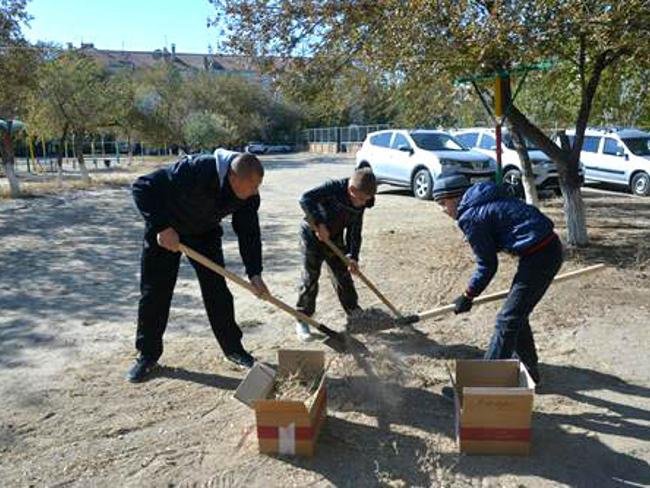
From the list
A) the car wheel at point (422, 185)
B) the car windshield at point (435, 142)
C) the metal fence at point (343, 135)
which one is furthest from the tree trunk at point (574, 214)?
the metal fence at point (343, 135)

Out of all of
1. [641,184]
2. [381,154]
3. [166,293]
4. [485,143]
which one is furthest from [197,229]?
[641,184]

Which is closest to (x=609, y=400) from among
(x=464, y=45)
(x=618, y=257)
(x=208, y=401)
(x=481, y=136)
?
(x=208, y=401)

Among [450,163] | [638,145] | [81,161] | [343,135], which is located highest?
[343,135]

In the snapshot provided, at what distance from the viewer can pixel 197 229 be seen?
4.75 meters

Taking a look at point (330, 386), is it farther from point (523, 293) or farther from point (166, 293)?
point (523, 293)

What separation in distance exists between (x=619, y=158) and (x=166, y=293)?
612 inches

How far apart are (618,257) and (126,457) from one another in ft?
22.1

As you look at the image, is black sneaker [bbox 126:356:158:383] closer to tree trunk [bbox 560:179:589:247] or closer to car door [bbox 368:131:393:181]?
tree trunk [bbox 560:179:589:247]

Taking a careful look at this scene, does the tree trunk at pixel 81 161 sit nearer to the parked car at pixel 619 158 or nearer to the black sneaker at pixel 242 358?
the parked car at pixel 619 158

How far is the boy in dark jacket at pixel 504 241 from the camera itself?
3947 millimetres

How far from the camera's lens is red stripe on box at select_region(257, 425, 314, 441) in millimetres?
3717

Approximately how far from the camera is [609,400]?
14.7ft

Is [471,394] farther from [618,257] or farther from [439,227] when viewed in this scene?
[439,227]

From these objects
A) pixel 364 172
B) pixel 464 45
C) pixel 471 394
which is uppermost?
pixel 464 45
